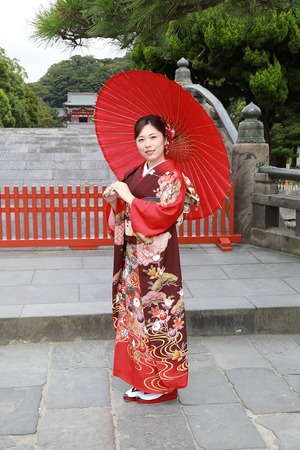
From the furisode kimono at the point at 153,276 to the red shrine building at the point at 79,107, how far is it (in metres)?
57.1

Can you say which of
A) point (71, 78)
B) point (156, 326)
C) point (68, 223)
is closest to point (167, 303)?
point (156, 326)

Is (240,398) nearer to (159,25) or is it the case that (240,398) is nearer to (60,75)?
(159,25)

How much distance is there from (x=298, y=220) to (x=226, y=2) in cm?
255

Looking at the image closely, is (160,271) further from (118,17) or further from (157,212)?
(118,17)

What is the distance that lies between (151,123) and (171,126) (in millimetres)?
202

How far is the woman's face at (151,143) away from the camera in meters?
2.98

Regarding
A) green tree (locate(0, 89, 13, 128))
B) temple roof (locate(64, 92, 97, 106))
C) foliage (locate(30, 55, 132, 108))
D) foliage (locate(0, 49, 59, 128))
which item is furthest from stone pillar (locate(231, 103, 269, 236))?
foliage (locate(30, 55, 132, 108))

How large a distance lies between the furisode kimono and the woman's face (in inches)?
3.1

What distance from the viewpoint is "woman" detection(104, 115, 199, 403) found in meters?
2.97

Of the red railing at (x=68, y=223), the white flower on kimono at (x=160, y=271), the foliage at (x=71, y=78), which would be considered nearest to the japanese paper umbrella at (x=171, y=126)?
the white flower on kimono at (x=160, y=271)

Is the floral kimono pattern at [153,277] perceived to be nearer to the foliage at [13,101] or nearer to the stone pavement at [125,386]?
the stone pavement at [125,386]

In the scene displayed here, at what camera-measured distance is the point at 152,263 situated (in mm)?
3039

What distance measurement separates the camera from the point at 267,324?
4.40 m

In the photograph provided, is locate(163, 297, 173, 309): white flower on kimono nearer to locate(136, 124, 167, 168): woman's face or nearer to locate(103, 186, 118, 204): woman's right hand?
locate(103, 186, 118, 204): woman's right hand
